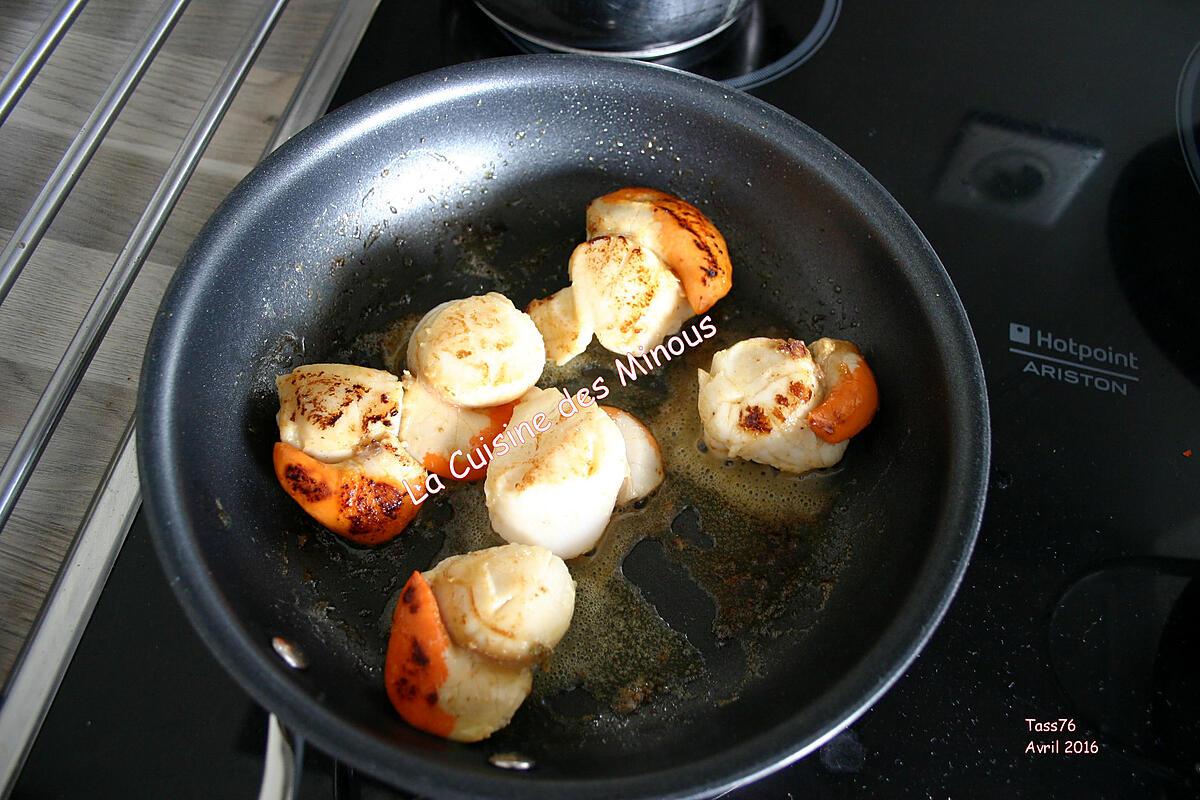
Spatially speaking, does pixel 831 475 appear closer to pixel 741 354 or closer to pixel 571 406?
pixel 741 354

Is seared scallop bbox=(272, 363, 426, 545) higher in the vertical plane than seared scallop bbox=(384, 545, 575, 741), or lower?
higher

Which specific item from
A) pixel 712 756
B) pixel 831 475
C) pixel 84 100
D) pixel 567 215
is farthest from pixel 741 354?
pixel 84 100

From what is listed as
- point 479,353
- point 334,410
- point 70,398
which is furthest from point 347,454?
point 70,398

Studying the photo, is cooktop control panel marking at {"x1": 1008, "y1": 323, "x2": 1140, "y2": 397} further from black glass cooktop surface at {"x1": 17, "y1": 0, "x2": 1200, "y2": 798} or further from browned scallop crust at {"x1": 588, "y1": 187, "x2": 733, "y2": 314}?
browned scallop crust at {"x1": 588, "y1": 187, "x2": 733, "y2": 314}

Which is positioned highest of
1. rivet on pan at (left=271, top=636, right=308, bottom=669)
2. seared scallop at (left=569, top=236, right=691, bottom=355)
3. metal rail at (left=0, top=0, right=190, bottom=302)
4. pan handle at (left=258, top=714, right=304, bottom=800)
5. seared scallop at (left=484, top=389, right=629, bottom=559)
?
metal rail at (left=0, top=0, right=190, bottom=302)

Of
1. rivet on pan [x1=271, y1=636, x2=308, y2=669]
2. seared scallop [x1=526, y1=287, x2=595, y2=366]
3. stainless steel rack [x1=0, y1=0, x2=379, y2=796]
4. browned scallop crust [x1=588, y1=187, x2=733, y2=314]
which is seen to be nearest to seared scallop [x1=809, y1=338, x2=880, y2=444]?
browned scallop crust [x1=588, y1=187, x2=733, y2=314]
